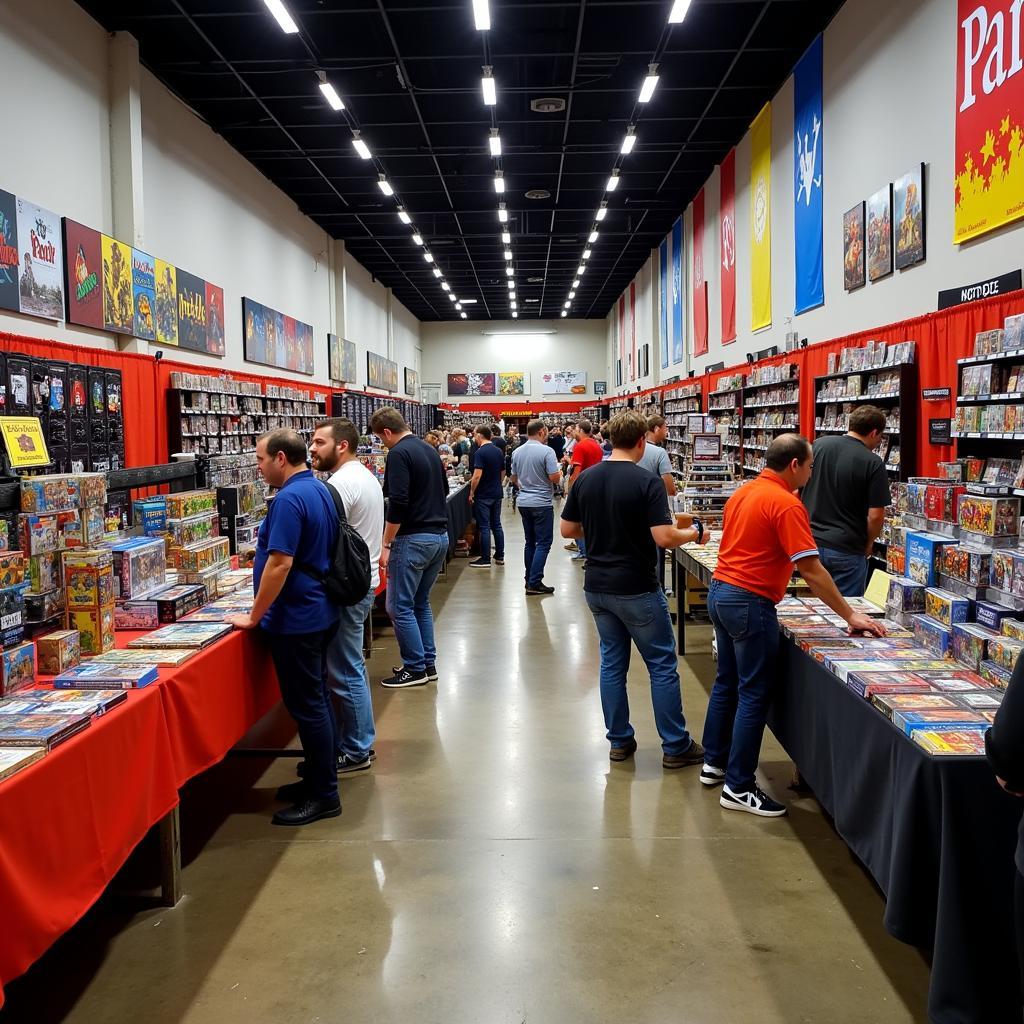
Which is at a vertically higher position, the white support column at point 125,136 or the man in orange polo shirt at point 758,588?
the white support column at point 125,136

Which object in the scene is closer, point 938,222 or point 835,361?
point 938,222

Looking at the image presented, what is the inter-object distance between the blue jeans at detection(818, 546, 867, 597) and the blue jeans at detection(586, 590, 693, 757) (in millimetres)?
1403

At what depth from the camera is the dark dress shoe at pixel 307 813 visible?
3918 mm

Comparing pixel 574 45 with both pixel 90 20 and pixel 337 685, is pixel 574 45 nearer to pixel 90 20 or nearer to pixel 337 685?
pixel 90 20

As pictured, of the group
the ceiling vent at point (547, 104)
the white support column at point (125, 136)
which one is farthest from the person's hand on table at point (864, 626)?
the ceiling vent at point (547, 104)

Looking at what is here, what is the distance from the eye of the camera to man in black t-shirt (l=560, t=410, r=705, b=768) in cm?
414

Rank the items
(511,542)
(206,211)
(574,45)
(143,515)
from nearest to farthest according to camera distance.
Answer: (143,515), (574,45), (206,211), (511,542)

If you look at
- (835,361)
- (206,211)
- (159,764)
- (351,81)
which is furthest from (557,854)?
(206,211)

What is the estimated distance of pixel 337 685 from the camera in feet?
14.5

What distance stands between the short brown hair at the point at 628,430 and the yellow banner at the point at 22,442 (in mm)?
2551

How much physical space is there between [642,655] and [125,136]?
8.18 meters

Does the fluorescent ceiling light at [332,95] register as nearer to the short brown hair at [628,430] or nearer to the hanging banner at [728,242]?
the hanging banner at [728,242]

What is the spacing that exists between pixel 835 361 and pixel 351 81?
21.9ft

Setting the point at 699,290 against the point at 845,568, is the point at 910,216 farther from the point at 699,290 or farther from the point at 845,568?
the point at 699,290
